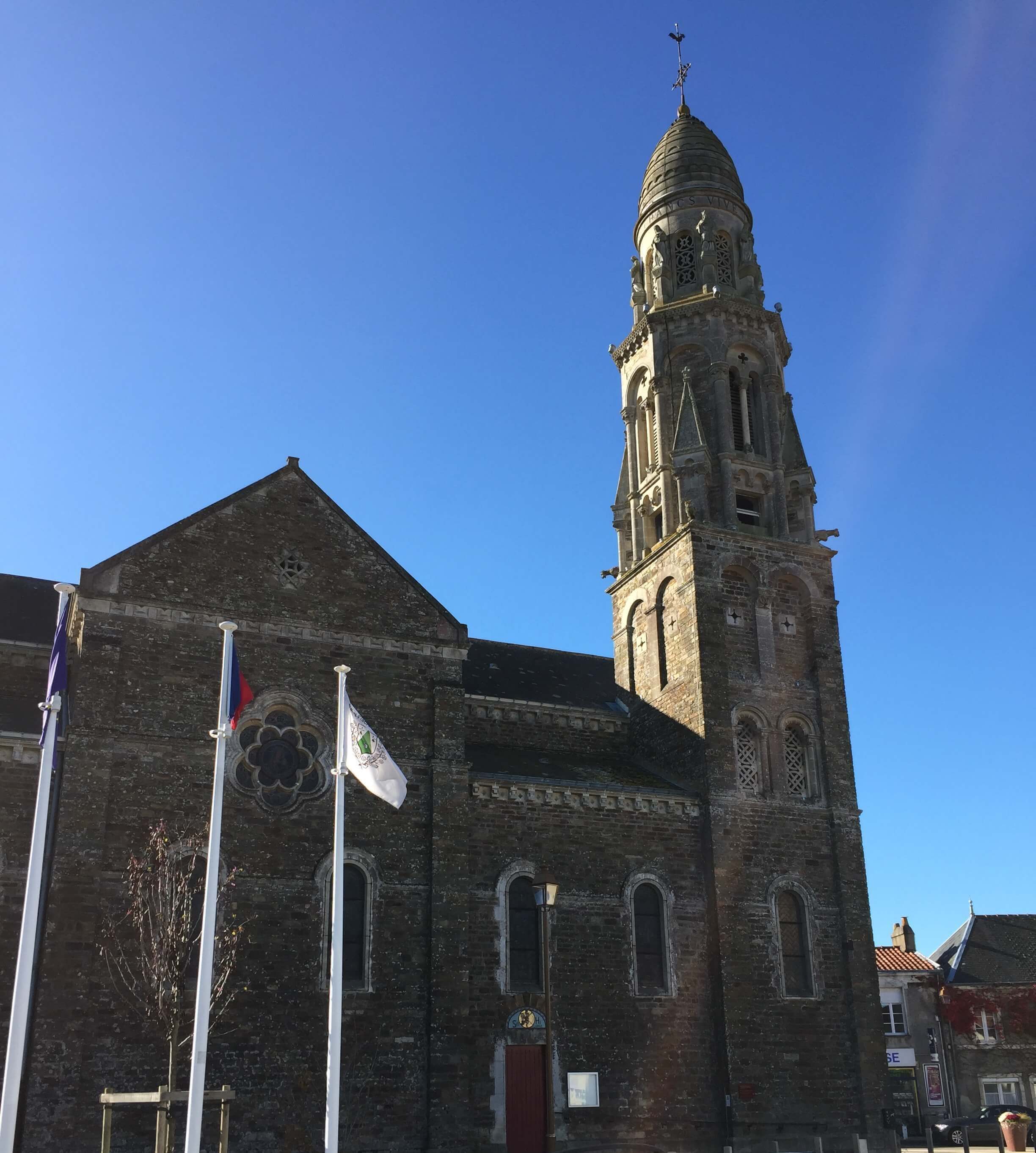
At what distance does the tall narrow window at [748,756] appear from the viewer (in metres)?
30.5

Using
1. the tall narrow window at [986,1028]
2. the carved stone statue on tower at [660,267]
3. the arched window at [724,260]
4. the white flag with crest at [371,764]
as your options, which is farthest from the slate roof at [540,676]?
the tall narrow window at [986,1028]

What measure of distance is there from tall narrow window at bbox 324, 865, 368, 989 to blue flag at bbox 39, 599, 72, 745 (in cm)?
925

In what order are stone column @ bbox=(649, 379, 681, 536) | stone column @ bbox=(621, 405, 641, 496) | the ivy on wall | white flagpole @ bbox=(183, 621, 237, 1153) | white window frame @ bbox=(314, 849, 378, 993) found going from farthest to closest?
the ivy on wall < stone column @ bbox=(621, 405, 641, 496) < stone column @ bbox=(649, 379, 681, 536) < white window frame @ bbox=(314, 849, 378, 993) < white flagpole @ bbox=(183, 621, 237, 1153)

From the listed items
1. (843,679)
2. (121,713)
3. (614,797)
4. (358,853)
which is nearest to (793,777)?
(843,679)

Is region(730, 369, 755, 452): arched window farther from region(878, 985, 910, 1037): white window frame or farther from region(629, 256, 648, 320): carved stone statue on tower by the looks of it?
region(878, 985, 910, 1037): white window frame

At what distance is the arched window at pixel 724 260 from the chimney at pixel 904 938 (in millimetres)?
Result: 27099

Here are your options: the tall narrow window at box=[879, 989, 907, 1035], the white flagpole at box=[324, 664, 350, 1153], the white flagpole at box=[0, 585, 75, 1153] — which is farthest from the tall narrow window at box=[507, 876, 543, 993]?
the tall narrow window at box=[879, 989, 907, 1035]

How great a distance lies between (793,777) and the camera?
3125 centimetres

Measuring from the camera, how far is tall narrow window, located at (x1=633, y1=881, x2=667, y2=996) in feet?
89.9

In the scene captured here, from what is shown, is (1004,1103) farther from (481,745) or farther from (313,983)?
(313,983)

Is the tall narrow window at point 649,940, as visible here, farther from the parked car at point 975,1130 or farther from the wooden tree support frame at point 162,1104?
the wooden tree support frame at point 162,1104

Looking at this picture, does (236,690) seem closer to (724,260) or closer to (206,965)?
(206,965)

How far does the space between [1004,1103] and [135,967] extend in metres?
33.0

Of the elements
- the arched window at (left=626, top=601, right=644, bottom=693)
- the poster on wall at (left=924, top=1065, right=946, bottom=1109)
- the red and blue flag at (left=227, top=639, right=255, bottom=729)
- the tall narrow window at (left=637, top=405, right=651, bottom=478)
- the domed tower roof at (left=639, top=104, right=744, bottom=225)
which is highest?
the domed tower roof at (left=639, top=104, right=744, bottom=225)
